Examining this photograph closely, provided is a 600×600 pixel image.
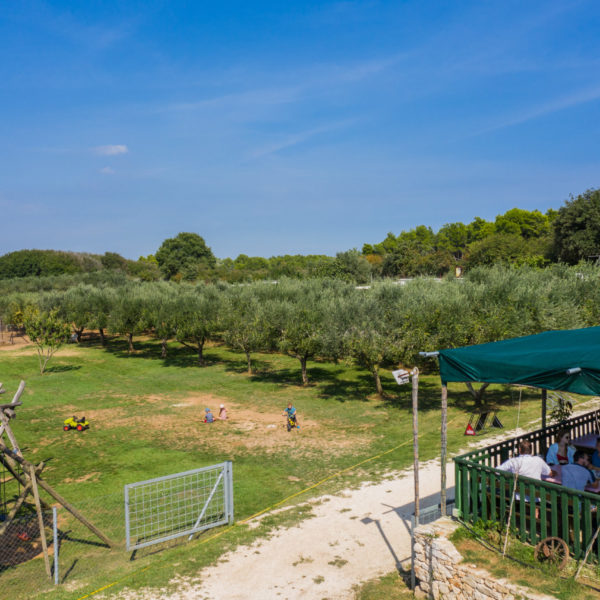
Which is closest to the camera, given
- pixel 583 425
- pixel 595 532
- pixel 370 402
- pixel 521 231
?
pixel 595 532

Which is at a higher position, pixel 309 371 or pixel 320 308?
pixel 320 308

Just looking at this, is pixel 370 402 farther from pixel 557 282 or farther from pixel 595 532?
pixel 595 532

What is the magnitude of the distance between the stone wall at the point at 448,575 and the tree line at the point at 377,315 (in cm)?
1427

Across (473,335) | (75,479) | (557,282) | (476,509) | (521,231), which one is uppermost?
(521,231)

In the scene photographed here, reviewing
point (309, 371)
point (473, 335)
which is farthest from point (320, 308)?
point (473, 335)

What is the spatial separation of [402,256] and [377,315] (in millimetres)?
58580

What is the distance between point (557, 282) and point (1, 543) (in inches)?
1196

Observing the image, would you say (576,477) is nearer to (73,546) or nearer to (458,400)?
(73,546)

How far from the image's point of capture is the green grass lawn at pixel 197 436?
10.5m

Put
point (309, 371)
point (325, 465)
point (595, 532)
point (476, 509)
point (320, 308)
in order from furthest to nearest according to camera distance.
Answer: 1. point (309, 371)
2. point (320, 308)
3. point (325, 465)
4. point (476, 509)
5. point (595, 532)

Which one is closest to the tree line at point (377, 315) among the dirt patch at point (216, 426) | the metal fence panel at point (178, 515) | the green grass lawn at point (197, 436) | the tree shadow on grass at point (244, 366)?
the tree shadow on grass at point (244, 366)

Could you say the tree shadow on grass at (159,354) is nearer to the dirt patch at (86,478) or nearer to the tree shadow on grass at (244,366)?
the tree shadow on grass at (244,366)

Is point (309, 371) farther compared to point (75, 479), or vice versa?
point (309, 371)

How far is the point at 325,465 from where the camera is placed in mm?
16094
